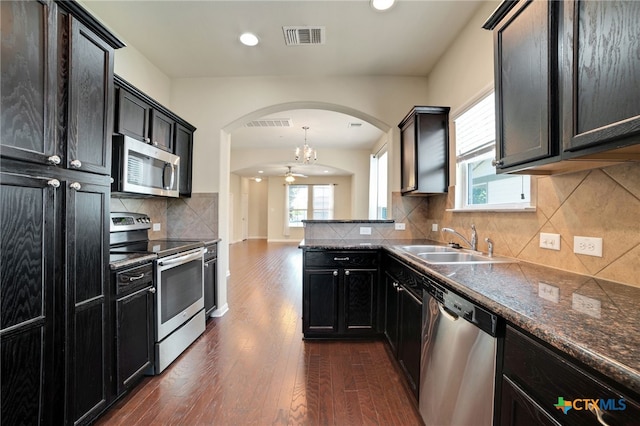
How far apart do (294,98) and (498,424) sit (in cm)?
341

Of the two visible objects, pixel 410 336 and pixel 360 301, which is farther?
pixel 360 301

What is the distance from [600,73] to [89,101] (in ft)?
7.74

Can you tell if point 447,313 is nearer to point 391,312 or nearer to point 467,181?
point 391,312

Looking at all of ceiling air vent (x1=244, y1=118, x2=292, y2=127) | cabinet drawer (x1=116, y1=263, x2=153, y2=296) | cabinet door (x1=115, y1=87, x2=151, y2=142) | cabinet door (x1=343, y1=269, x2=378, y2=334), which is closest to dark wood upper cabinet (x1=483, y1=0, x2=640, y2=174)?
cabinet door (x1=343, y1=269, x2=378, y2=334)

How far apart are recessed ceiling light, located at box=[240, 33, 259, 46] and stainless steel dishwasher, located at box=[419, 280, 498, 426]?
267 cm

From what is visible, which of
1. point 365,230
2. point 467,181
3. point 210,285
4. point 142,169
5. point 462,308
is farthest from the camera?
point 365,230

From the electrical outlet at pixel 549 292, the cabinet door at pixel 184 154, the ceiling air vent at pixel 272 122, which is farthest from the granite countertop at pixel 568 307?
the ceiling air vent at pixel 272 122

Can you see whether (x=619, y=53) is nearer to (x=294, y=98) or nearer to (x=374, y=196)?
(x=294, y=98)

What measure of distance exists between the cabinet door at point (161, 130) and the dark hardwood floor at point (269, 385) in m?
1.98

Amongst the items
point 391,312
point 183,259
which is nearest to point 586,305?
point 391,312

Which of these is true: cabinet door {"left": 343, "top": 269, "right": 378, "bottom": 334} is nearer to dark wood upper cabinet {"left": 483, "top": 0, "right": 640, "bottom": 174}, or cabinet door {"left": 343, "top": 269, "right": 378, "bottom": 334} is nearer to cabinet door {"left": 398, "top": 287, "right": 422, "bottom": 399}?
cabinet door {"left": 398, "top": 287, "right": 422, "bottom": 399}

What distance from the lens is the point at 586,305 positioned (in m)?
0.97

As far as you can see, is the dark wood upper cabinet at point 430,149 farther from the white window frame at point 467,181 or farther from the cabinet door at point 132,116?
the cabinet door at point 132,116

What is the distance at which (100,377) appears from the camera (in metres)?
1.64
